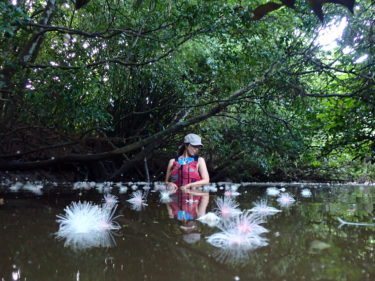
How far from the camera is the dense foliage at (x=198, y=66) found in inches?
173

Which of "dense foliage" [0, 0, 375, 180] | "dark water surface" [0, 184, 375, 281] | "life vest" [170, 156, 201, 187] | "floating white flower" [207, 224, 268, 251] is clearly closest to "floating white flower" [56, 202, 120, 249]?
"dark water surface" [0, 184, 375, 281]

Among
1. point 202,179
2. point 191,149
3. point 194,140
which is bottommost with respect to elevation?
point 202,179

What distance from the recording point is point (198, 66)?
652cm

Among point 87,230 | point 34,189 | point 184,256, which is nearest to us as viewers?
point 184,256

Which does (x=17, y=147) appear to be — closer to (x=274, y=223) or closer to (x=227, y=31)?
(x=227, y=31)

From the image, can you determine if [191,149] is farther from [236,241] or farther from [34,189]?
[236,241]

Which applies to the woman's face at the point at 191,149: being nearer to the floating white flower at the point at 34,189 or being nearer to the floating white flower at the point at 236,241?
the floating white flower at the point at 34,189

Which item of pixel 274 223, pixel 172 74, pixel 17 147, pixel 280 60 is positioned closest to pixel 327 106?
pixel 280 60

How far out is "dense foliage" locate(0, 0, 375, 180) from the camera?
4398mm

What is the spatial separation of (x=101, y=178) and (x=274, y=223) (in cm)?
744

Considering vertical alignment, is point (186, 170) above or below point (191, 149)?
below

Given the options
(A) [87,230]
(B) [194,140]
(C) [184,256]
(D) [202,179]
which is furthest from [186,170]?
(C) [184,256]

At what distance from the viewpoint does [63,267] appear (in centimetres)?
114

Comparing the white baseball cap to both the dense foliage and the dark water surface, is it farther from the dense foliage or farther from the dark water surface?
the dark water surface
